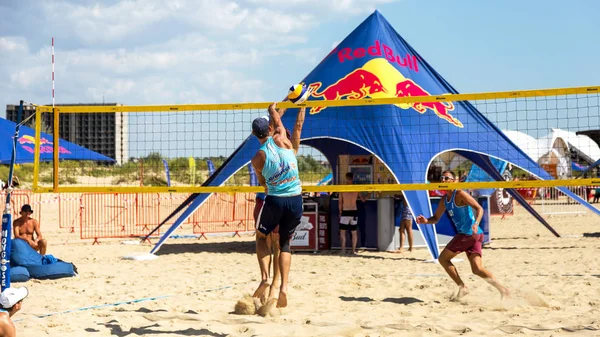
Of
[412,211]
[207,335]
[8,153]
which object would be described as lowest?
[207,335]

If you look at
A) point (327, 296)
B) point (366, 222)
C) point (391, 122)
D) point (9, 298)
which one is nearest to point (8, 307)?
point (9, 298)

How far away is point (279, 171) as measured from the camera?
6.03 meters

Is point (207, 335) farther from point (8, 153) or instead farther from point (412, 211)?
point (8, 153)

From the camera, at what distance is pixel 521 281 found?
8.45m

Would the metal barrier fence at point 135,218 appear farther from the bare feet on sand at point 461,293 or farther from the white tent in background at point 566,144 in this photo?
the white tent in background at point 566,144

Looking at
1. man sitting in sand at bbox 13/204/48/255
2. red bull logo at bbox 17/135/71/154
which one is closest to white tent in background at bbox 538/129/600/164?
red bull logo at bbox 17/135/71/154

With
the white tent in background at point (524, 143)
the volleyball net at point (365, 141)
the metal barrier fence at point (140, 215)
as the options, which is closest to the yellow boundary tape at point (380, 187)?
the volleyball net at point (365, 141)

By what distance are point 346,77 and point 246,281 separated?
4.44 meters

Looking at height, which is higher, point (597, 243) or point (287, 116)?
point (287, 116)

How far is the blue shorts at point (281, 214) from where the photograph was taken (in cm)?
606

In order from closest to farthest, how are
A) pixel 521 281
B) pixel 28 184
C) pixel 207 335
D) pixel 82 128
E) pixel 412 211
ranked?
pixel 207 335, pixel 521 281, pixel 412 211, pixel 28 184, pixel 82 128

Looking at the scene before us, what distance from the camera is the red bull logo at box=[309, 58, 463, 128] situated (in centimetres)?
1171

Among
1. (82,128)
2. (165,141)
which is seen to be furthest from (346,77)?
(82,128)

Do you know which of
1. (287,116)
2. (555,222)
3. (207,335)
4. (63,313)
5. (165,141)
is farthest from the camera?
(555,222)
